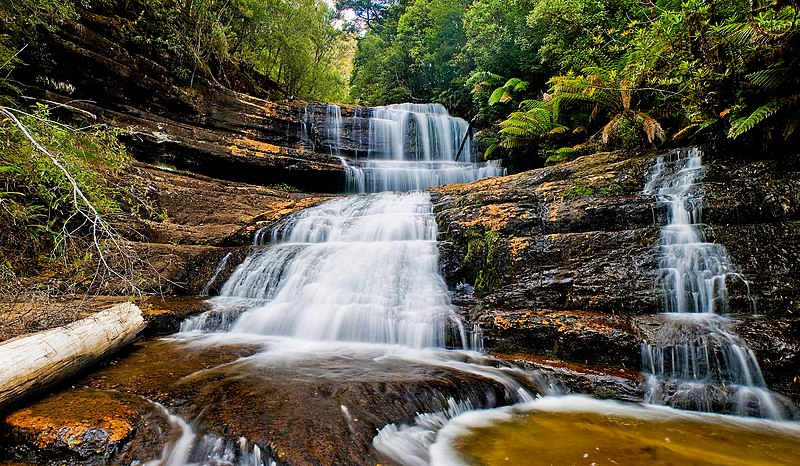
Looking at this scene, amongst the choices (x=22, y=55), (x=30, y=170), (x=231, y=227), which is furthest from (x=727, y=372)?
(x=22, y=55)

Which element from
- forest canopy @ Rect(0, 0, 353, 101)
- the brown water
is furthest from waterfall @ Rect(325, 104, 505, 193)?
the brown water

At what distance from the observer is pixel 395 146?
12703 mm

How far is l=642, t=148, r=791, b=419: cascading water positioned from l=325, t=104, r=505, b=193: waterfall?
23.0 ft

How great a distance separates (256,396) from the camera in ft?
8.19

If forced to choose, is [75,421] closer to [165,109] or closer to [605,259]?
[605,259]

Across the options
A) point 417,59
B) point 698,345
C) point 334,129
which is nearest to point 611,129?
point 698,345

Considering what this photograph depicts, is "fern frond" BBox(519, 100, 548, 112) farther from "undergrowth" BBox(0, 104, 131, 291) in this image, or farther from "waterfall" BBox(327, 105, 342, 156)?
"undergrowth" BBox(0, 104, 131, 291)

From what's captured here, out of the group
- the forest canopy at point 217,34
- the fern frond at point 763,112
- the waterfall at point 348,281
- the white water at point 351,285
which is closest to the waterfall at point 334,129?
the forest canopy at point 217,34

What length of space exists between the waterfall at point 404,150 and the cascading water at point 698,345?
700 cm

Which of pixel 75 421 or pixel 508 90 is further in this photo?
pixel 508 90

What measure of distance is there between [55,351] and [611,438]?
3.83m

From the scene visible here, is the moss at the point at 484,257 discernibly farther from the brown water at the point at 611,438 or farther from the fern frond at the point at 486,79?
the fern frond at the point at 486,79

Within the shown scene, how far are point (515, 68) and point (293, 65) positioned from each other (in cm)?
1023

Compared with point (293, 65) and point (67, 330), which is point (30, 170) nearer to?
point (67, 330)
